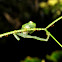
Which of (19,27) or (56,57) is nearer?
(56,57)

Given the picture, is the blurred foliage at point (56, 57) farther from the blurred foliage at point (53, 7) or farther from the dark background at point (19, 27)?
the blurred foliage at point (53, 7)

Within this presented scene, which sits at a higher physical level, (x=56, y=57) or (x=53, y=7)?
(x=53, y=7)

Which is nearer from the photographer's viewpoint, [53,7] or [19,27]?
[53,7]

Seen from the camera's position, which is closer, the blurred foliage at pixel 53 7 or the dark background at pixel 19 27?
the blurred foliage at pixel 53 7

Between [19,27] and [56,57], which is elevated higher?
[19,27]

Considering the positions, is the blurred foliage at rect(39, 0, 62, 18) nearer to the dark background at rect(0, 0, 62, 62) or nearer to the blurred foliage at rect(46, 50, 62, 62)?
the dark background at rect(0, 0, 62, 62)

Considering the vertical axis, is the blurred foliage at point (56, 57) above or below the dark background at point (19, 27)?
below

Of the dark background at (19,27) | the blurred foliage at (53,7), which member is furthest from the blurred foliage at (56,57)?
the blurred foliage at (53,7)

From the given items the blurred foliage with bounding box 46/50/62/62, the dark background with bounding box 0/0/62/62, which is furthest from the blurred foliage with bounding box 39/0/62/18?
the blurred foliage with bounding box 46/50/62/62
